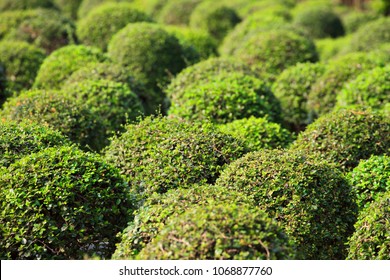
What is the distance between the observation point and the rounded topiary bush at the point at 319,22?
2011 cm

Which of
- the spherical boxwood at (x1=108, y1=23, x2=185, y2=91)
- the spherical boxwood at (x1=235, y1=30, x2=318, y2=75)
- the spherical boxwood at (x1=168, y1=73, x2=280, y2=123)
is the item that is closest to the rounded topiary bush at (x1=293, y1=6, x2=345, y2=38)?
the spherical boxwood at (x1=235, y1=30, x2=318, y2=75)

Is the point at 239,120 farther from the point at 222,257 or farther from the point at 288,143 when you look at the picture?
the point at 222,257

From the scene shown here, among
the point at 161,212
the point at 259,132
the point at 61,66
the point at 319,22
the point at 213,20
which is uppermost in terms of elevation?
the point at 61,66

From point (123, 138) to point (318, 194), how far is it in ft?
7.13

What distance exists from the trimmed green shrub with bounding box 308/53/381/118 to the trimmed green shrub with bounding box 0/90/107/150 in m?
3.90

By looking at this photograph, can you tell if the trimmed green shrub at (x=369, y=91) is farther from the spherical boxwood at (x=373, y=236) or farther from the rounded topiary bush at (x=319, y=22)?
the rounded topiary bush at (x=319, y=22)

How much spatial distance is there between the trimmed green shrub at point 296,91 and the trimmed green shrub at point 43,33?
218 inches

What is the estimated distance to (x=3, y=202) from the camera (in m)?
5.18

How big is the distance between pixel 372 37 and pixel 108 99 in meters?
8.71

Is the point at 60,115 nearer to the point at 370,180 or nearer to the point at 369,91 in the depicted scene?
the point at 370,180

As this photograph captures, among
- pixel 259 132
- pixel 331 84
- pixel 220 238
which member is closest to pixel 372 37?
pixel 331 84

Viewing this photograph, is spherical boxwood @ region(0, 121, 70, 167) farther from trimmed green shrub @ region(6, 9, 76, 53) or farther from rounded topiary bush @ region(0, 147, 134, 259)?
trimmed green shrub @ region(6, 9, 76, 53)

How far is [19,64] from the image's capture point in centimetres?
1218

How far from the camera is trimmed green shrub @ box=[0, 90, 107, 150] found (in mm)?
7777
